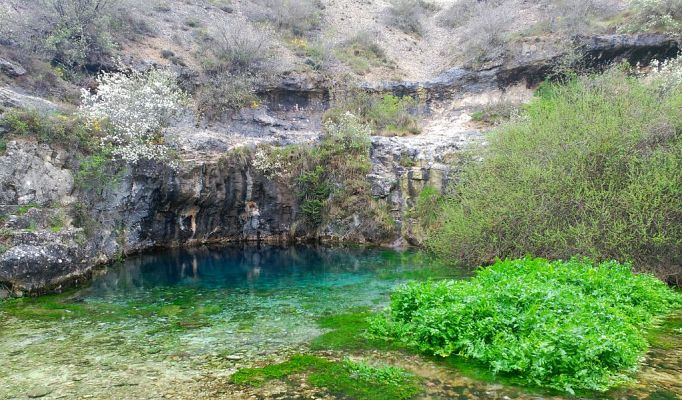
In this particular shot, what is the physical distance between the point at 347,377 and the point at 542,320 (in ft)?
11.3

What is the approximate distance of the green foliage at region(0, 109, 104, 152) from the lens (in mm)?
18906

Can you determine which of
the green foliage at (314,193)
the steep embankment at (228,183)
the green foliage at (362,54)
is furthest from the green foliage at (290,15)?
the green foliage at (314,193)

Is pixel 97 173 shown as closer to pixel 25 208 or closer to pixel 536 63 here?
pixel 25 208

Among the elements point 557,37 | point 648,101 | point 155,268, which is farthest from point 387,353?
point 557,37

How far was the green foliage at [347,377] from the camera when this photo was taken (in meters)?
7.12

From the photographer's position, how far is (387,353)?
8.78 metres

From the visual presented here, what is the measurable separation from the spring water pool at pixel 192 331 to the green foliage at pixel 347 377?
0.35 meters

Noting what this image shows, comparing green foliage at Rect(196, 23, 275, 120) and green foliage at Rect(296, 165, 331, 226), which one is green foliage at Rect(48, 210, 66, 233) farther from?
green foliage at Rect(196, 23, 275, 120)

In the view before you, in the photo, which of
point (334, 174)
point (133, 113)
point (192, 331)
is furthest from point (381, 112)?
point (192, 331)

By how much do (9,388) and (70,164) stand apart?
14.8 m

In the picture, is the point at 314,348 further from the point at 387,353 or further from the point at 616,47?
the point at 616,47

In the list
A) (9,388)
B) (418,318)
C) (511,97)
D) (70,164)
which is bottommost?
(9,388)

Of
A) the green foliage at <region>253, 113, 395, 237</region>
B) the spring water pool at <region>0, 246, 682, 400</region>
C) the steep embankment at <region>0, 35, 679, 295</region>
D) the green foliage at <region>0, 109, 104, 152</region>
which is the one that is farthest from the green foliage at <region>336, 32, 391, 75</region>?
the green foliage at <region>0, 109, 104, 152</region>

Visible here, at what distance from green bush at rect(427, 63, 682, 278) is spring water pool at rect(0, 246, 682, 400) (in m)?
2.63
